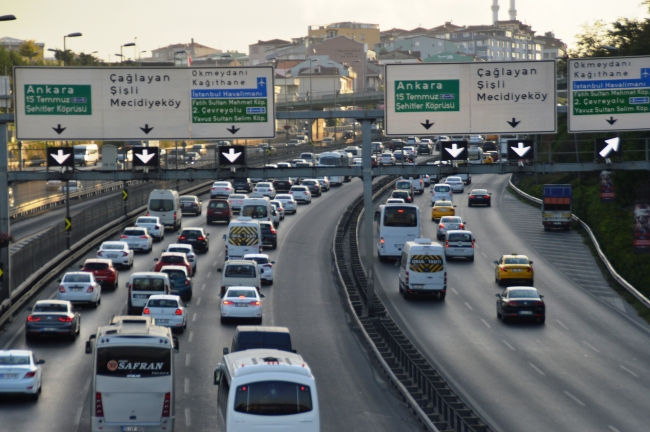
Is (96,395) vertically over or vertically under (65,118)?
under

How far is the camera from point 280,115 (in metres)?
34.6

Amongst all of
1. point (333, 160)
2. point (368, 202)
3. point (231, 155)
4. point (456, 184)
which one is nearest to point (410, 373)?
point (231, 155)

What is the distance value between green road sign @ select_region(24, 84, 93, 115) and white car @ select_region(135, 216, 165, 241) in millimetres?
26837

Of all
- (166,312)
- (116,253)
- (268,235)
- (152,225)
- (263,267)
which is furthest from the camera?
(152,225)

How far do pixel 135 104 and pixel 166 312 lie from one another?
736 cm

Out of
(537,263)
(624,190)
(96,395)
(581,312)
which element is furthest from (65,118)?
(624,190)

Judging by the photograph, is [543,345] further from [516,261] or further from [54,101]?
[54,101]

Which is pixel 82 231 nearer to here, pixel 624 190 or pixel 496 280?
pixel 496 280

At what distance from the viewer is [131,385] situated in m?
21.2

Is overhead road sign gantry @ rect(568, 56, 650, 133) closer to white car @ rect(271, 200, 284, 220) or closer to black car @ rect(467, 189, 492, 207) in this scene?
white car @ rect(271, 200, 284, 220)

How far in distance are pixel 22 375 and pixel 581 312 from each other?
2502 cm

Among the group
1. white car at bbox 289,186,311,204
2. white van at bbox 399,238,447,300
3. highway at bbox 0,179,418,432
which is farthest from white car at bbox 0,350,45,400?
white car at bbox 289,186,311,204

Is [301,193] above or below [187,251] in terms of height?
above

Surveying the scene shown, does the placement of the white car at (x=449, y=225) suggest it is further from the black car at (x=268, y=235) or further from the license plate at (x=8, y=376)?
the license plate at (x=8, y=376)
